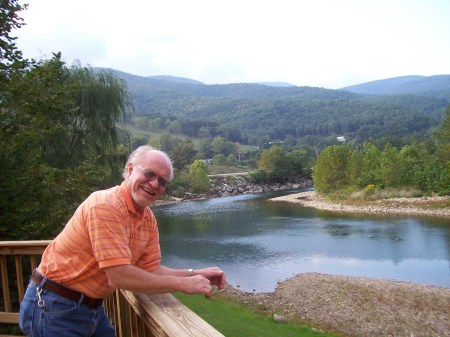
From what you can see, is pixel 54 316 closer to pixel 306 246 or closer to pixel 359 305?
pixel 359 305

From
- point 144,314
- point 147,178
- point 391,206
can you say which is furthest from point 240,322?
point 391,206

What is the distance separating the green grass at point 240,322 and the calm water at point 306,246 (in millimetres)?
3180

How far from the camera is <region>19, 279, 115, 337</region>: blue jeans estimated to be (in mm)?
1832

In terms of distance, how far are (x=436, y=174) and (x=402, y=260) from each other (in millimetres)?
22030

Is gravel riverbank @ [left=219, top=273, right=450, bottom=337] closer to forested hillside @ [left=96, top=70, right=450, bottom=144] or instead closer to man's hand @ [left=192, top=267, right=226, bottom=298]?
man's hand @ [left=192, top=267, right=226, bottom=298]

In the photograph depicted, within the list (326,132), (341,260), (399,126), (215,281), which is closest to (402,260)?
(341,260)

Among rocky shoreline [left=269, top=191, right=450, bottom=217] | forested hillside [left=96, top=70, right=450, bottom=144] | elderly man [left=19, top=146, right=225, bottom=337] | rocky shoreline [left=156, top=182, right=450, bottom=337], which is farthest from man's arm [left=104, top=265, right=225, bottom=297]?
forested hillside [left=96, top=70, right=450, bottom=144]

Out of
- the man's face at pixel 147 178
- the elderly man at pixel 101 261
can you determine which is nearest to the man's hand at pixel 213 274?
the elderly man at pixel 101 261

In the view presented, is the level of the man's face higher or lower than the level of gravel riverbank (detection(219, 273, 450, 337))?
higher

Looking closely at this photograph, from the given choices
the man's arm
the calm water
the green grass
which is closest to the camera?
the man's arm

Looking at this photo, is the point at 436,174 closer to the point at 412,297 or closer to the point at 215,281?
the point at 412,297

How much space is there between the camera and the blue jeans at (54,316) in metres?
1.83

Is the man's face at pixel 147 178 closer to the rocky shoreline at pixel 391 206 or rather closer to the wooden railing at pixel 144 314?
the wooden railing at pixel 144 314

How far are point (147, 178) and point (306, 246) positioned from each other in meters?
21.2
